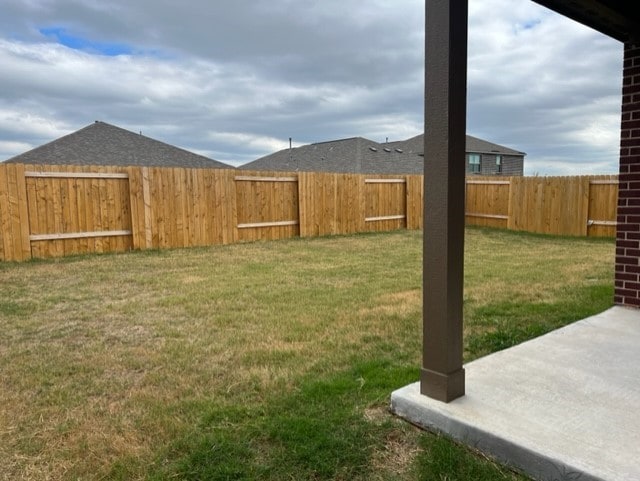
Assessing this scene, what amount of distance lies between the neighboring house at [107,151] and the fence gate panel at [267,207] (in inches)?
228

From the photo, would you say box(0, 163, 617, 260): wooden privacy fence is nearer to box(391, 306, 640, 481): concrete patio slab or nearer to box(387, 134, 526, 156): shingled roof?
box(391, 306, 640, 481): concrete patio slab

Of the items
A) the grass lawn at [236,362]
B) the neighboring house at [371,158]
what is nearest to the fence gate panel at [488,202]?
the neighboring house at [371,158]

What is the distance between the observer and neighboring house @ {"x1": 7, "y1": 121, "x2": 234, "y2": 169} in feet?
45.1

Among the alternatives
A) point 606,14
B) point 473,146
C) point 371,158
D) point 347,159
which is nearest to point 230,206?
point 606,14

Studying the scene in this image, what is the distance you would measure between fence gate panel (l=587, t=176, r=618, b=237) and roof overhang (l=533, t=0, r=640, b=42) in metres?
9.19

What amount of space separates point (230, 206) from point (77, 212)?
10.4ft

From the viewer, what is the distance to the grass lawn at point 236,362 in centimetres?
193

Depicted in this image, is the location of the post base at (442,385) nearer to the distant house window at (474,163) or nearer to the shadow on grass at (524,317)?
the shadow on grass at (524,317)

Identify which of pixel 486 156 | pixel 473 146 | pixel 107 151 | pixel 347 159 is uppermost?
pixel 473 146

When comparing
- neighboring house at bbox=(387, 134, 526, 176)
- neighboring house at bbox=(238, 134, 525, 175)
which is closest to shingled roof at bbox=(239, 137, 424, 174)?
neighboring house at bbox=(238, 134, 525, 175)

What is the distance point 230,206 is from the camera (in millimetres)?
10219

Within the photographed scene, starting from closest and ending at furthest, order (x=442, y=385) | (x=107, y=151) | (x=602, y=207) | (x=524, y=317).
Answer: (x=442, y=385) → (x=524, y=317) → (x=602, y=207) → (x=107, y=151)

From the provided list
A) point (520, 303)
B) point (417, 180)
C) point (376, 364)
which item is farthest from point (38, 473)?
point (417, 180)

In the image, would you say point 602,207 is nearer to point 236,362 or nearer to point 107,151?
point 236,362
